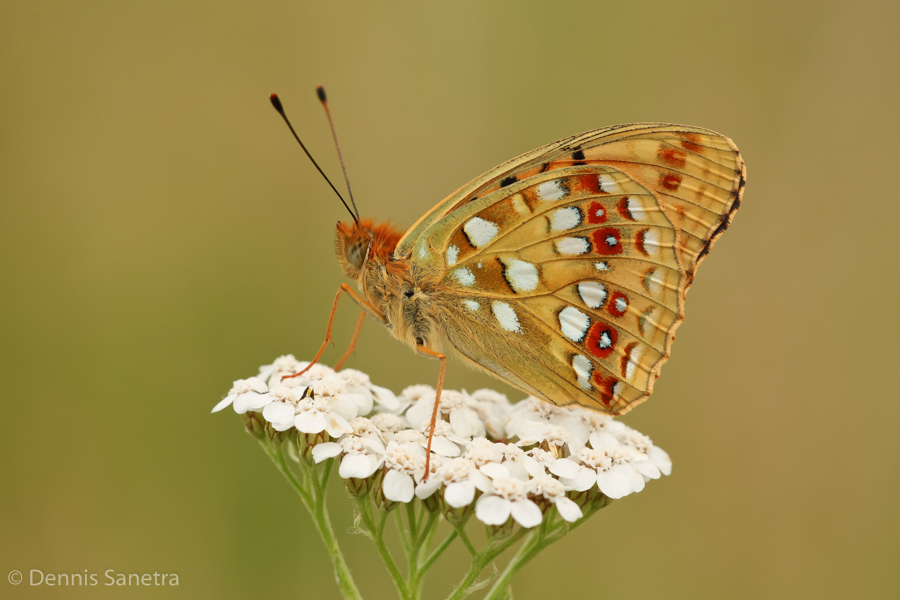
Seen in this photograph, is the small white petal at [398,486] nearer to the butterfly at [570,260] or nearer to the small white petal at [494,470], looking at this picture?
the small white petal at [494,470]

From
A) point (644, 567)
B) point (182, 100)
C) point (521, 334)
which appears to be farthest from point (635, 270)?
point (182, 100)

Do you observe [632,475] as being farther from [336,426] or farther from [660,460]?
[336,426]

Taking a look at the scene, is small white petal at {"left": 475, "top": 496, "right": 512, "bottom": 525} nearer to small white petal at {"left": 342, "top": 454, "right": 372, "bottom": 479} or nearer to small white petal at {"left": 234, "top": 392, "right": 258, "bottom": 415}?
small white petal at {"left": 342, "top": 454, "right": 372, "bottom": 479}

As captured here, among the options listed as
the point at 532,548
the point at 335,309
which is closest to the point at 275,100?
the point at 335,309

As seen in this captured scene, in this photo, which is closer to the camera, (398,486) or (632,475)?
(398,486)

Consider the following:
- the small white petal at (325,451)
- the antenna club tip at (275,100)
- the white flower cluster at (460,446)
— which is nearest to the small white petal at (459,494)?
the white flower cluster at (460,446)

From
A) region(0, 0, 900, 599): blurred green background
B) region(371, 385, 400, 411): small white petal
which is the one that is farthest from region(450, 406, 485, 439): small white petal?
region(0, 0, 900, 599): blurred green background

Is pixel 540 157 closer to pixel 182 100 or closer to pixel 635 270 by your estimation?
pixel 635 270
